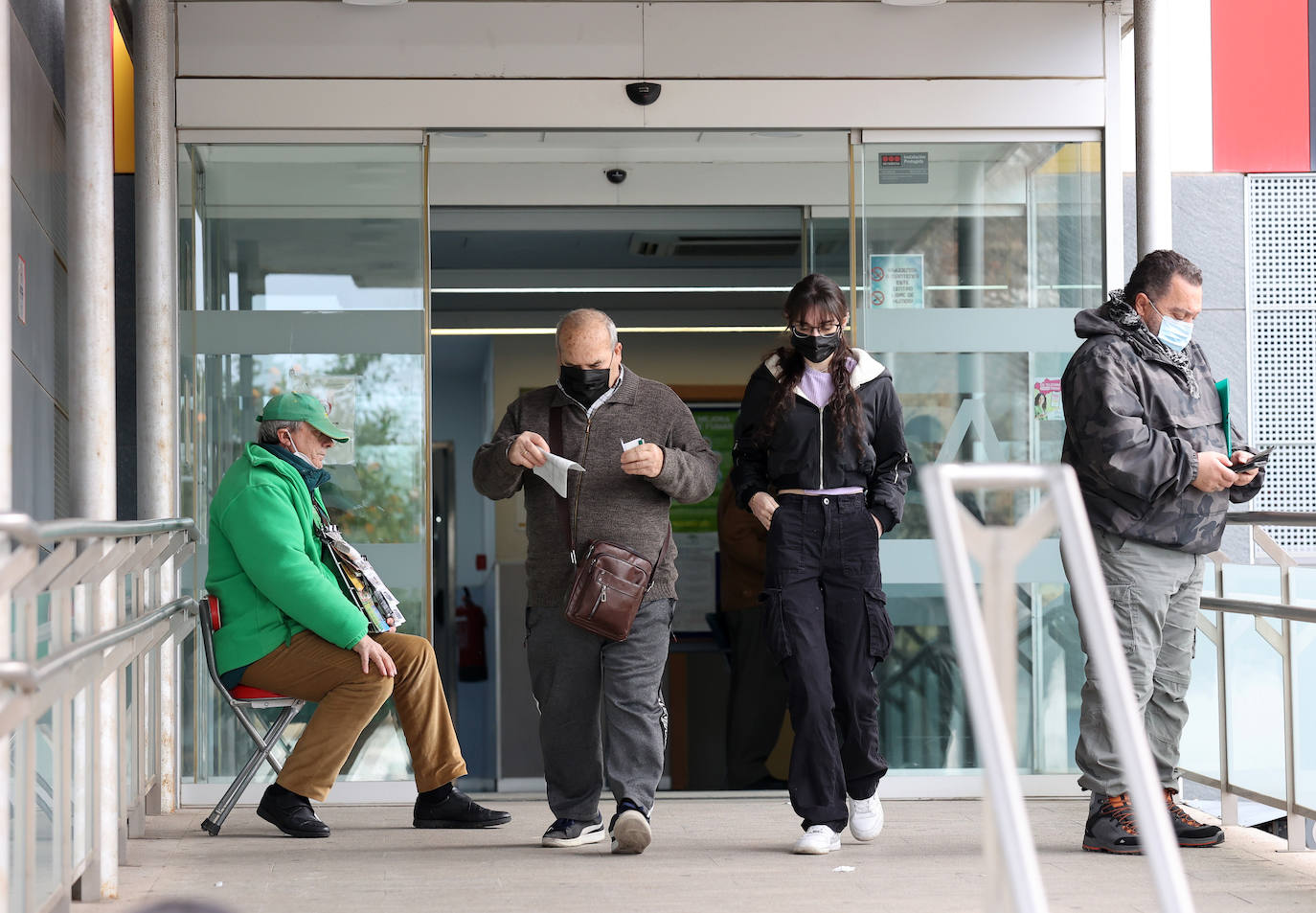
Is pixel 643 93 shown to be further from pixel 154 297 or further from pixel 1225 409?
pixel 1225 409

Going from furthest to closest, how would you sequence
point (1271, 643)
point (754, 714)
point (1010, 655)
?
point (754, 714)
point (1271, 643)
point (1010, 655)

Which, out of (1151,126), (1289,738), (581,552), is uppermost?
(1151,126)

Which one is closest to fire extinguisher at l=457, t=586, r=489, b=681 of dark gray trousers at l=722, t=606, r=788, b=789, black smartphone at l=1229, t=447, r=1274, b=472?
dark gray trousers at l=722, t=606, r=788, b=789

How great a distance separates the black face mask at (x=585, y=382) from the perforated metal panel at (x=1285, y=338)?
387 cm

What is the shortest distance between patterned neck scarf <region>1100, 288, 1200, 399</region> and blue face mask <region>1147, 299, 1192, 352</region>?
0.05ft

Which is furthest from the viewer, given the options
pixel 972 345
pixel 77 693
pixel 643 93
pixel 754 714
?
pixel 754 714

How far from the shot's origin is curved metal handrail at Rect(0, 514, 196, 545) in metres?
2.55

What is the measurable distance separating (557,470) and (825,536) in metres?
0.81

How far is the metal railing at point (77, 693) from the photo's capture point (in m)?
2.83

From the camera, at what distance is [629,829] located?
4.35 meters

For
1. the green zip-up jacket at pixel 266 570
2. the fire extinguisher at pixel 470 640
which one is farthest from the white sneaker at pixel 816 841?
the fire extinguisher at pixel 470 640

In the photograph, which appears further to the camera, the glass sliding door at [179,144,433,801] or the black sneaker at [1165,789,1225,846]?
the glass sliding door at [179,144,433,801]

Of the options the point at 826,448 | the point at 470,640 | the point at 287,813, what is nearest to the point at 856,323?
the point at 826,448

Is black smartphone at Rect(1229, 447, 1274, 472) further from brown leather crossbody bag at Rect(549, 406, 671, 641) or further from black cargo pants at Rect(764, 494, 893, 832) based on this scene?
brown leather crossbody bag at Rect(549, 406, 671, 641)
